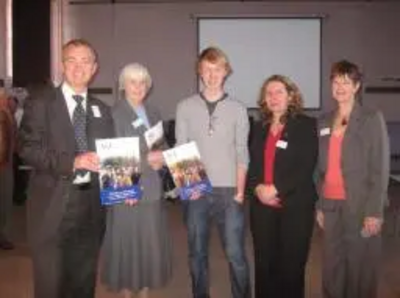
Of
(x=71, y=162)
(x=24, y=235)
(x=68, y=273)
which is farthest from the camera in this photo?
(x=24, y=235)

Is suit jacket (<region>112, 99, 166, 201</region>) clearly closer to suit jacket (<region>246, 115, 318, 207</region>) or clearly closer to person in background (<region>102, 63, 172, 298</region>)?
person in background (<region>102, 63, 172, 298</region>)

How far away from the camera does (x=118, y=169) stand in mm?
2971

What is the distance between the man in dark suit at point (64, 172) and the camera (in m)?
2.71

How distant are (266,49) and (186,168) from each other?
299 inches

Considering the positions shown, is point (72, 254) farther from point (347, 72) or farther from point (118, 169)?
point (347, 72)

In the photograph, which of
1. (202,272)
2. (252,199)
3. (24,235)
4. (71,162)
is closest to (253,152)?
(252,199)

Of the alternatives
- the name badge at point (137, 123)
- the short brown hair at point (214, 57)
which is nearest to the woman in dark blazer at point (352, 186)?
the short brown hair at point (214, 57)

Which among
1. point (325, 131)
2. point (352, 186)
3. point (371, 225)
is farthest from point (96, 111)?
point (371, 225)

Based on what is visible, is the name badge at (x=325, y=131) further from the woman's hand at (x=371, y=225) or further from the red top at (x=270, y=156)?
the woman's hand at (x=371, y=225)

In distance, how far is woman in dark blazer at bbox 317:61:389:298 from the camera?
3164 millimetres

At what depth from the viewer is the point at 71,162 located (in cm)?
269

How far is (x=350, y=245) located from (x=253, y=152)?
2.41ft

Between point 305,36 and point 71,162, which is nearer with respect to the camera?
point 71,162

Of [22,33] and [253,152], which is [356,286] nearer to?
[253,152]
